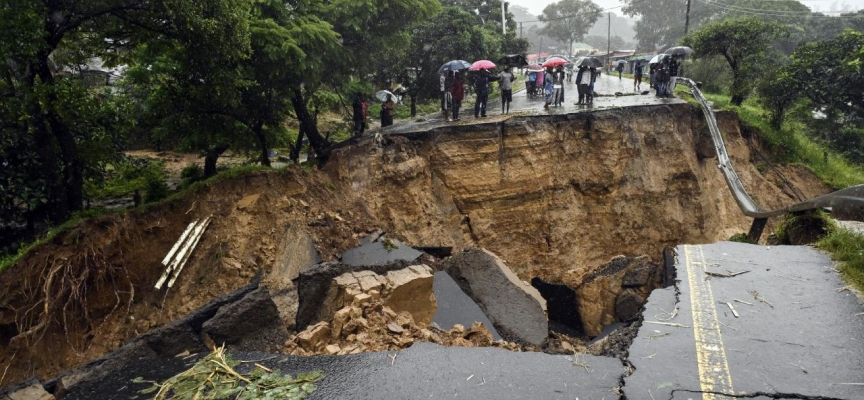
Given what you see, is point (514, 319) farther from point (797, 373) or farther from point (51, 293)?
point (51, 293)

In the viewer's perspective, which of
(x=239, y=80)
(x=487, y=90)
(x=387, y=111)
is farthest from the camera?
(x=387, y=111)

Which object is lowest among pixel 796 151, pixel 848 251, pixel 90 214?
pixel 796 151

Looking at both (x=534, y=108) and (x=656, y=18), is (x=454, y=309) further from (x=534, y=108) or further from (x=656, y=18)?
(x=656, y=18)

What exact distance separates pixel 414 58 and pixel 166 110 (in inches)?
440

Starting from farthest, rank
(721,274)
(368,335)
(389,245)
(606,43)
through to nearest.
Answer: (606,43) < (389,245) < (721,274) < (368,335)

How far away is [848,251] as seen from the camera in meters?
7.34

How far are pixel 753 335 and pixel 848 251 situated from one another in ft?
11.3

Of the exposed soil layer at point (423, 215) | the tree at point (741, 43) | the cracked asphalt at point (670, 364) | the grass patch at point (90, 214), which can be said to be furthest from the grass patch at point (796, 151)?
the grass patch at point (90, 214)

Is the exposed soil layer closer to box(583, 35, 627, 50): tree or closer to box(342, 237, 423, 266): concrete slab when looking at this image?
box(342, 237, 423, 266): concrete slab

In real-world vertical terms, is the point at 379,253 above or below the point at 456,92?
below

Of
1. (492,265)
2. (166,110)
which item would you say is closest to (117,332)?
(166,110)

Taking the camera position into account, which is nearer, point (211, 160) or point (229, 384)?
point (229, 384)

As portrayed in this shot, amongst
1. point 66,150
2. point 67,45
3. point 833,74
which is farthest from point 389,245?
point 833,74

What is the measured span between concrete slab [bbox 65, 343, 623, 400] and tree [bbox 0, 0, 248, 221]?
508 cm
